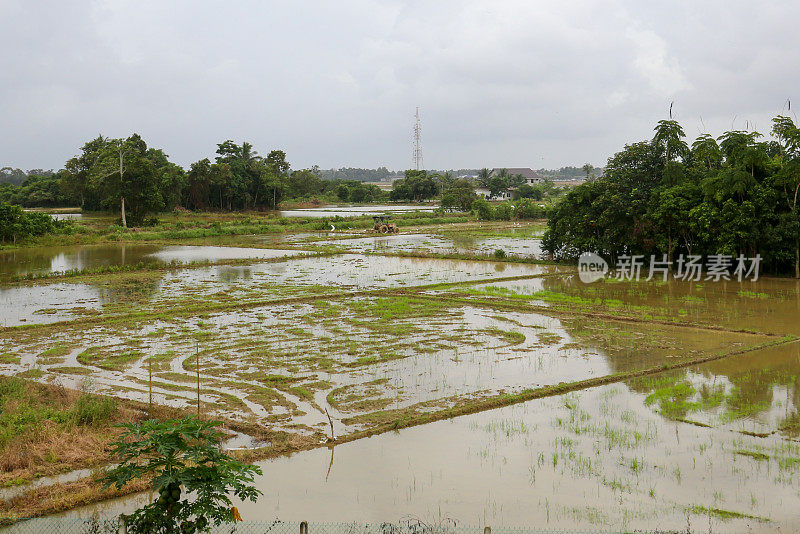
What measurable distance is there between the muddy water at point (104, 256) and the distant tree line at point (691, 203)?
13.5 meters

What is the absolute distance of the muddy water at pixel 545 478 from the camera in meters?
6.39

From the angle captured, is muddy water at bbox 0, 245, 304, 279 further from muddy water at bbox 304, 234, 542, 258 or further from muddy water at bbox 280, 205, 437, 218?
muddy water at bbox 280, 205, 437, 218

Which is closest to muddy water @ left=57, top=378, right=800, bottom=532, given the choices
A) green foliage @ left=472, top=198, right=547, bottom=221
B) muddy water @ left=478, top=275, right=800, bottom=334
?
muddy water @ left=478, top=275, right=800, bottom=334

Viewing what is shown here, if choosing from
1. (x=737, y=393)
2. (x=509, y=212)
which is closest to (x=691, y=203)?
(x=737, y=393)

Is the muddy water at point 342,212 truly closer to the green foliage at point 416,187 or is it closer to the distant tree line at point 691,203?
the green foliage at point 416,187

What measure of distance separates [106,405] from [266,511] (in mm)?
3430

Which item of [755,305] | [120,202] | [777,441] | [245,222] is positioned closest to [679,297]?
[755,305]

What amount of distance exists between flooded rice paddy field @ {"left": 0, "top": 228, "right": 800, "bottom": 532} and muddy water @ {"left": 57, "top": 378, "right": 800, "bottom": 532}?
28 mm

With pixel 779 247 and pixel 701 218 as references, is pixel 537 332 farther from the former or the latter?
pixel 779 247

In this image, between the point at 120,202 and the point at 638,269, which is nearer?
the point at 638,269

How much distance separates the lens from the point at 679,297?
18.6 meters

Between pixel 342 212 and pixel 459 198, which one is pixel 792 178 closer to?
pixel 459 198

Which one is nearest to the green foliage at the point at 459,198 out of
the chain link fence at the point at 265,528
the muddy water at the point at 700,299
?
the muddy water at the point at 700,299

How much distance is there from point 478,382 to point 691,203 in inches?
588
